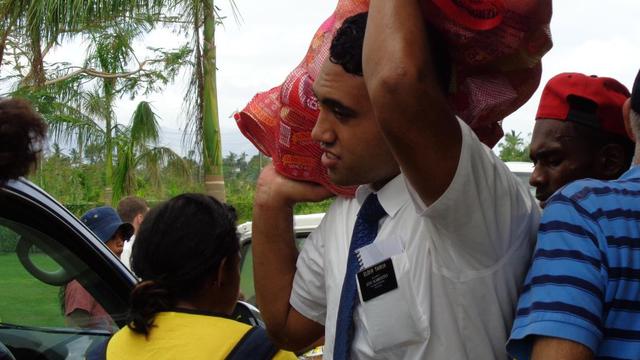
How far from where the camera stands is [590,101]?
81.8 inches

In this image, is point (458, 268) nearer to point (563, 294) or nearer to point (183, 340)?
point (563, 294)

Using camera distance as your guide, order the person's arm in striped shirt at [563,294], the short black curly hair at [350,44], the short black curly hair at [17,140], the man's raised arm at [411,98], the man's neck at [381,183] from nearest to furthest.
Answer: the man's raised arm at [411,98] → the person's arm in striped shirt at [563,294] → the short black curly hair at [350,44] → the man's neck at [381,183] → the short black curly hair at [17,140]

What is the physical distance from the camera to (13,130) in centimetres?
231

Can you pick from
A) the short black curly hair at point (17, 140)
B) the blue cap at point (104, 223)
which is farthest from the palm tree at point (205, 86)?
the short black curly hair at point (17, 140)

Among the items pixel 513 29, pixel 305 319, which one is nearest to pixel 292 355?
pixel 305 319

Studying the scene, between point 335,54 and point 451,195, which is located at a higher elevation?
point 335,54

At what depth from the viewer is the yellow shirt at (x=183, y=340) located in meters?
1.99

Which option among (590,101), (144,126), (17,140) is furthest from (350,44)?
(144,126)

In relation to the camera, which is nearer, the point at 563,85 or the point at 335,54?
the point at 335,54

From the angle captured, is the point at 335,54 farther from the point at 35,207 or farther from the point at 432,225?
the point at 35,207

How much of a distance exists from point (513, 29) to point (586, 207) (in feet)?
1.20

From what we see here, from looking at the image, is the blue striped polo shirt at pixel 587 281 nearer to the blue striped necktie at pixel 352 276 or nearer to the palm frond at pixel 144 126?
the blue striped necktie at pixel 352 276

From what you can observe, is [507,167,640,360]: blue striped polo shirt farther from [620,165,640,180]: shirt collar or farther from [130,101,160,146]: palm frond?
[130,101,160,146]: palm frond

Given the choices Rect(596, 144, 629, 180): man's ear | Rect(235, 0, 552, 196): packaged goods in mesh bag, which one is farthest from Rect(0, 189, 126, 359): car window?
Rect(596, 144, 629, 180): man's ear
